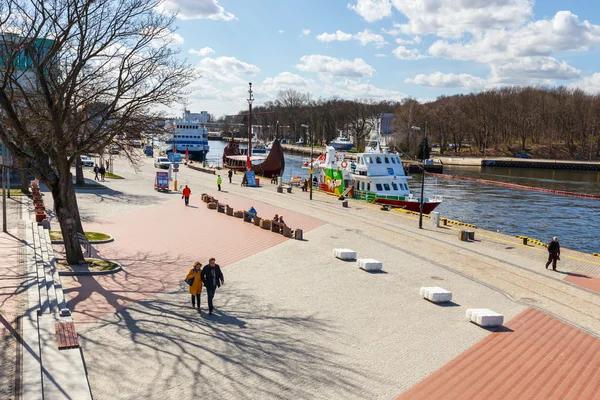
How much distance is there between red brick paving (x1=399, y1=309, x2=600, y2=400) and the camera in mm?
11070

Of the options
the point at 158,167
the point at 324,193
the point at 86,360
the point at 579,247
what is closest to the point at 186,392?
the point at 86,360

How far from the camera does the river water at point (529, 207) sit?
4025cm

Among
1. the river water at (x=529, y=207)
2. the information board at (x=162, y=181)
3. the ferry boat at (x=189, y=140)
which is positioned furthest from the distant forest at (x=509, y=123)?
the information board at (x=162, y=181)

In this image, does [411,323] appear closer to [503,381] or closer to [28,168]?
[503,381]

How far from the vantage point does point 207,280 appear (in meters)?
14.5

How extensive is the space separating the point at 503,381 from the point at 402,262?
35.6ft

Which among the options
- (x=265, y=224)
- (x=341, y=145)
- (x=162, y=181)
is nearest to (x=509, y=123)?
(x=341, y=145)

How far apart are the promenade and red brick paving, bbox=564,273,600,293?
135 mm

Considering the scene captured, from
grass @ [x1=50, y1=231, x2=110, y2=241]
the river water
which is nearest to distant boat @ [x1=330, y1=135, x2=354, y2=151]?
the river water

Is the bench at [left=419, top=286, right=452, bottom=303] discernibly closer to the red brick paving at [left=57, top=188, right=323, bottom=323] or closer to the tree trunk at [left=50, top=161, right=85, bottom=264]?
the red brick paving at [left=57, top=188, right=323, bottom=323]

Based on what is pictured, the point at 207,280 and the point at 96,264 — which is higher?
the point at 207,280

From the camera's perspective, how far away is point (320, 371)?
454 inches

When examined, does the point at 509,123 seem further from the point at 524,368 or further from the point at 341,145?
the point at 524,368

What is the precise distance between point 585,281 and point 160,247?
16.8m
